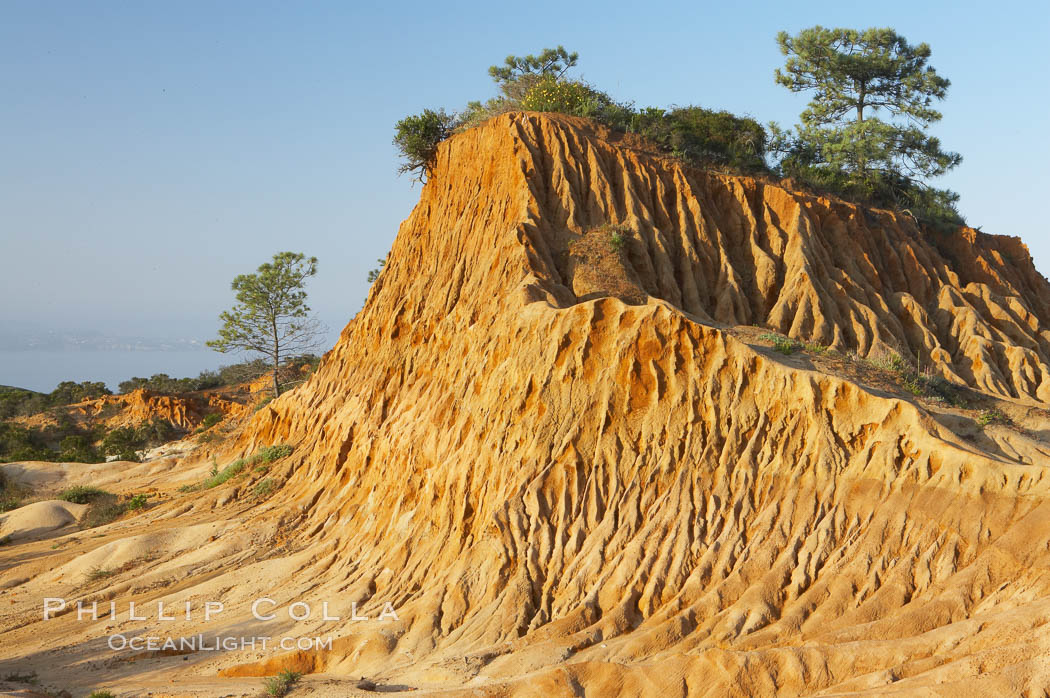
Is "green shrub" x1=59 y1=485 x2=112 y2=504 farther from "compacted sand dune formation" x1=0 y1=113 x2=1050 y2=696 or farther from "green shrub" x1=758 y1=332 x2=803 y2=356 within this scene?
"green shrub" x1=758 y1=332 x2=803 y2=356

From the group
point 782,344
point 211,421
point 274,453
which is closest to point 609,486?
point 782,344

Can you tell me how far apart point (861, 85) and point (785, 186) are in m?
12.2

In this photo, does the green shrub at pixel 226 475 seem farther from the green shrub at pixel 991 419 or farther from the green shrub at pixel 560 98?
the green shrub at pixel 991 419

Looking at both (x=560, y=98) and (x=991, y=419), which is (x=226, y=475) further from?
(x=991, y=419)

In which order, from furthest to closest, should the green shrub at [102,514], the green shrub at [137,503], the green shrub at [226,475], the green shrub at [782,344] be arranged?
the green shrub at [137,503] < the green shrub at [102,514] < the green shrub at [226,475] < the green shrub at [782,344]

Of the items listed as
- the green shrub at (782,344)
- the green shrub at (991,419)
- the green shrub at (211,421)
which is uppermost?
the green shrub at (782,344)

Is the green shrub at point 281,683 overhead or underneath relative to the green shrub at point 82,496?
underneath

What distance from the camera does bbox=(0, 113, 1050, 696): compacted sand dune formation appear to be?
11.4m

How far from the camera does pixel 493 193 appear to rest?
20625 mm

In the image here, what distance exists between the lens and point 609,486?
14.2 m

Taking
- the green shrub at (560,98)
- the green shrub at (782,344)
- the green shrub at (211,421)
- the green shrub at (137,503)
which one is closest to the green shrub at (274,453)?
the green shrub at (137,503)

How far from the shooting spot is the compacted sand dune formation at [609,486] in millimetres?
11414

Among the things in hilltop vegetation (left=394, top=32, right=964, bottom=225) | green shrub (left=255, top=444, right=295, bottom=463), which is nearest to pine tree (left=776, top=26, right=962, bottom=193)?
hilltop vegetation (left=394, top=32, right=964, bottom=225)

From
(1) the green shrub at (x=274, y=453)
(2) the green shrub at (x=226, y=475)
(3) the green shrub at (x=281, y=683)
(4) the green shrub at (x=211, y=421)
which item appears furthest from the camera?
A: (4) the green shrub at (x=211, y=421)
